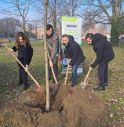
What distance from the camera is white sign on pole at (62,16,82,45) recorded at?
12359mm

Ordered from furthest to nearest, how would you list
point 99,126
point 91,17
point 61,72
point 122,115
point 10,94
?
point 91,17 → point 61,72 → point 10,94 → point 122,115 → point 99,126

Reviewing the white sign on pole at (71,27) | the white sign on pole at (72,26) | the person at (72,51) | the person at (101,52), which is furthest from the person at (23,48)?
the white sign on pole at (72,26)

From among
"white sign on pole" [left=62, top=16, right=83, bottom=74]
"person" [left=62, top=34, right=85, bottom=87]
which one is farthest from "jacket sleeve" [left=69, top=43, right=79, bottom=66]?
"white sign on pole" [left=62, top=16, right=83, bottom=74]

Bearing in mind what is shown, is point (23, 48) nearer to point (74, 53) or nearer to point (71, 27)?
point (74, 53)

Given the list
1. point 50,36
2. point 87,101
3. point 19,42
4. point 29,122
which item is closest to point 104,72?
point 50,36

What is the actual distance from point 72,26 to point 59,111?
762 centimetres

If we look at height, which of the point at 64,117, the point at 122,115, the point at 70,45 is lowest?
the point at 122,115

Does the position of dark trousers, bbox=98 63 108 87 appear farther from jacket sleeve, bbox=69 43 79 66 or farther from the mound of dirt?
the mound of dirt

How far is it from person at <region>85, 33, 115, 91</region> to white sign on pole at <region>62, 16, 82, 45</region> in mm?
2558

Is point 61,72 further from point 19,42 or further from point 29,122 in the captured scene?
point 29,122

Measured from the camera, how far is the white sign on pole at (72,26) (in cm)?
1236

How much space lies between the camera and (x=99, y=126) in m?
5.46

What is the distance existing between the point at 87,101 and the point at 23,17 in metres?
42.2

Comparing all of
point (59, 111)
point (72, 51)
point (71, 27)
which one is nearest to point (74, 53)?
point (72, 51)
